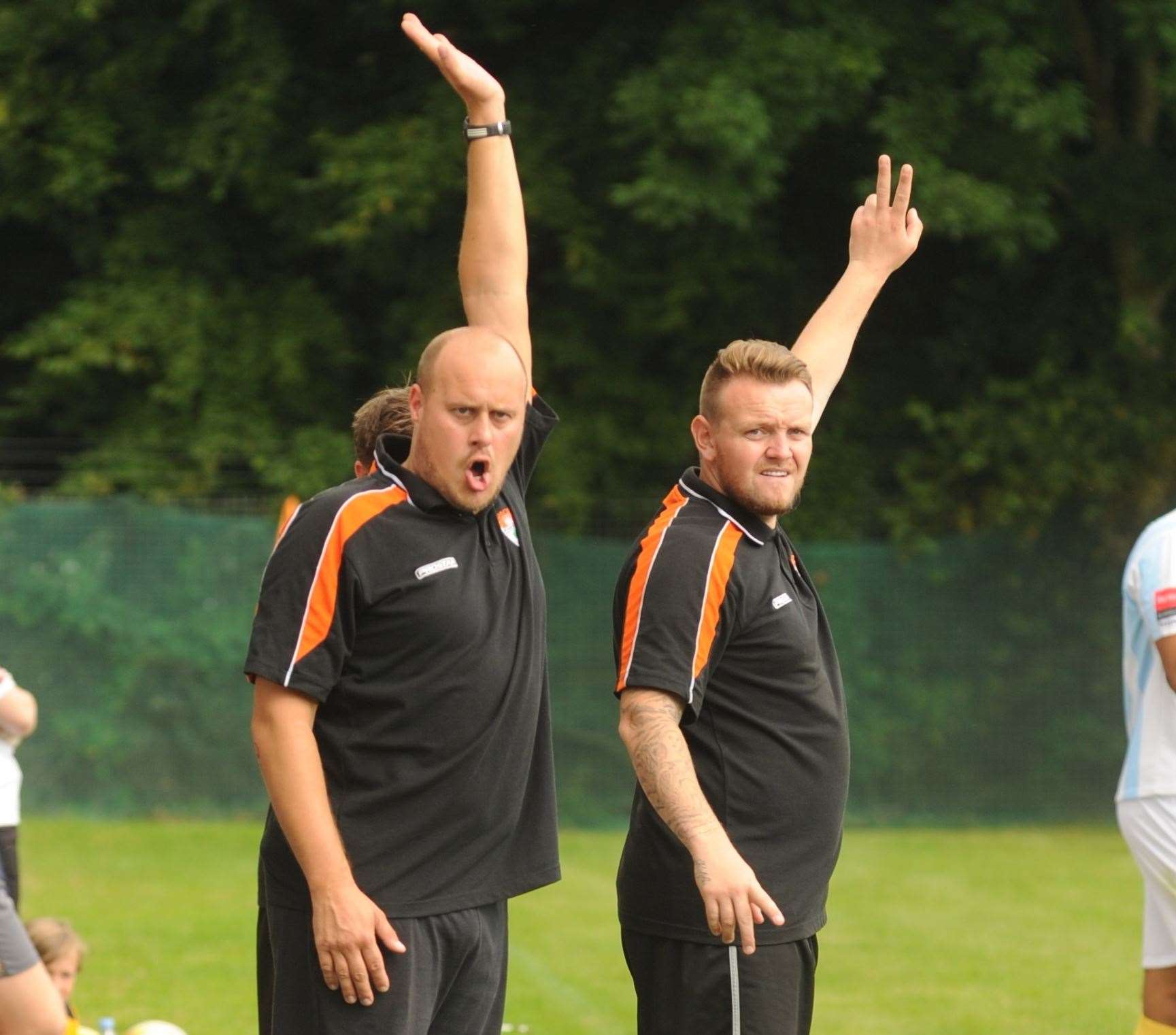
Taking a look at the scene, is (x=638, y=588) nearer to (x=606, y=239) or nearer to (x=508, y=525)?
(x=508, y=525)

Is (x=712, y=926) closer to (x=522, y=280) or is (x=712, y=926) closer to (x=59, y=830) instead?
(x=522, y=280)

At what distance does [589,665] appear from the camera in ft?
46.5

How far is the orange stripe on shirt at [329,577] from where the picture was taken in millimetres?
3238

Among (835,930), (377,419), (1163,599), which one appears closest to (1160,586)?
(1163,599)

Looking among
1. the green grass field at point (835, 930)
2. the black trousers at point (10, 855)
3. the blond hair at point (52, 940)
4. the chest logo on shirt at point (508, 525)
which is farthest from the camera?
the green grass field at point (835, 930)

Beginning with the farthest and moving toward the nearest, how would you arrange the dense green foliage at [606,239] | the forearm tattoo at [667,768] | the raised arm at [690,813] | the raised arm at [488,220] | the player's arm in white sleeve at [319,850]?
the dense green foliage at [606,239], the raised arm at [488,220], the forearm tattoo at [667,768], the raised arm at [690,813], the player's arm in white sleeve at [319,850]

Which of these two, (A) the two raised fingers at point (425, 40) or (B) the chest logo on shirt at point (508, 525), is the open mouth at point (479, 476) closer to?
(B) the chest logo on shirt at point (508, 525)

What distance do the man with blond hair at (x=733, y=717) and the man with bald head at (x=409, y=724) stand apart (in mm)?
287

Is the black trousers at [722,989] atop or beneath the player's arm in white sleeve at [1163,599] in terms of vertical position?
beneath

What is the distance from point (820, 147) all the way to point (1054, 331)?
111 inches

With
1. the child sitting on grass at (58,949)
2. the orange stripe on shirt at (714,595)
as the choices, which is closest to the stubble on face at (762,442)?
the orange stripe on shirt at (714,595)

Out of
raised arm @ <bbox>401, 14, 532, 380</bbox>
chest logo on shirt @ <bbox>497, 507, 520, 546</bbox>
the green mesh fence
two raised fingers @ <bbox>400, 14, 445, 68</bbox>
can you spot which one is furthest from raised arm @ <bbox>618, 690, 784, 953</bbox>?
the green mesh fence

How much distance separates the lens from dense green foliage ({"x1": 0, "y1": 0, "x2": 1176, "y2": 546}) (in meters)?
15.1

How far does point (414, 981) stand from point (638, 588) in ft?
3.08
